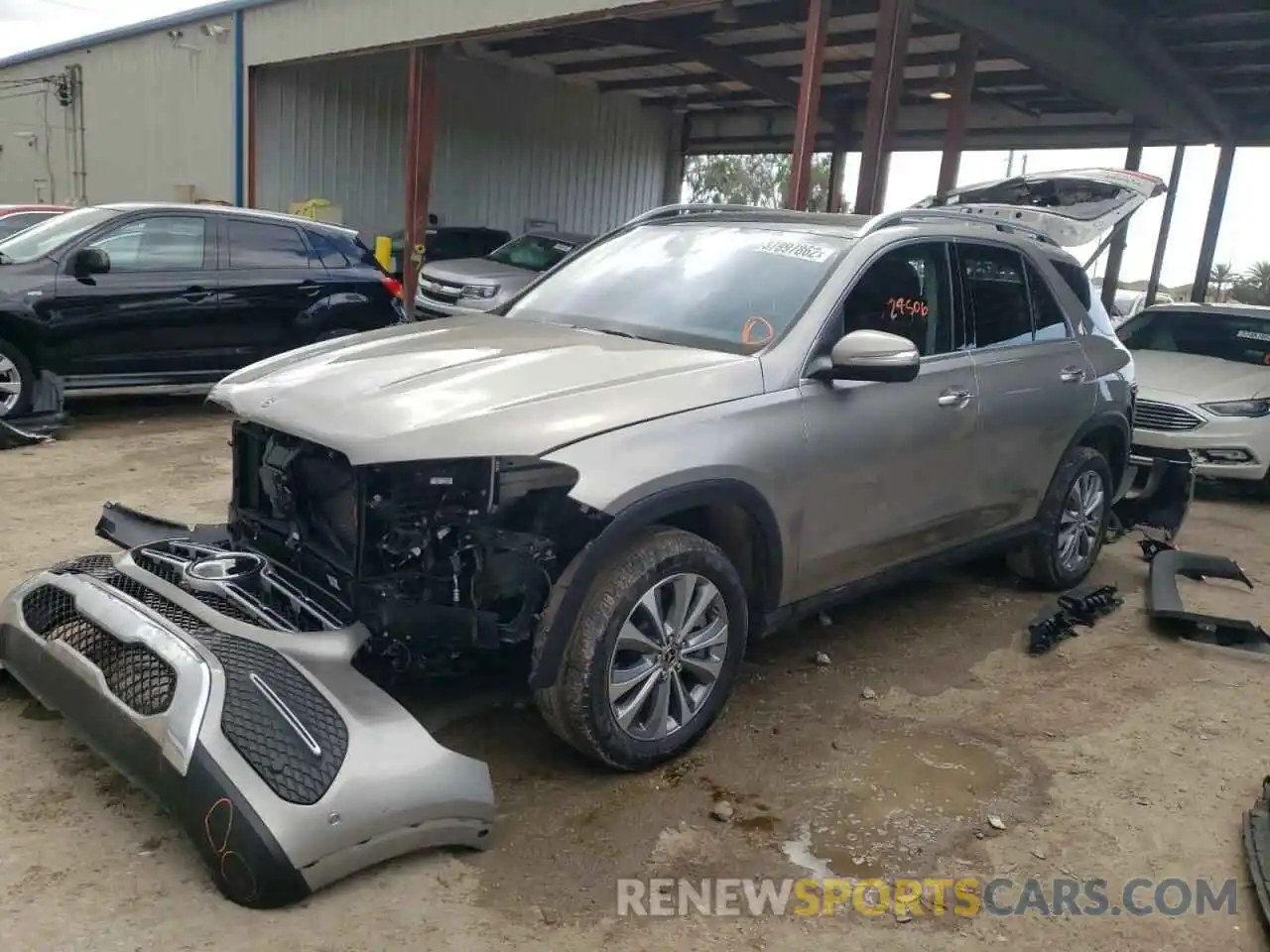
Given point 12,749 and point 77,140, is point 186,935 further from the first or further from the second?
point 77,140

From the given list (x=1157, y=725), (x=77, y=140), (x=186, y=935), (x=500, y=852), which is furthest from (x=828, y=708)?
(x=77, y=140)

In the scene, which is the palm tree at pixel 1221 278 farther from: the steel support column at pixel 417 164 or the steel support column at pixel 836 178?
the steel support column at pixel 417 164

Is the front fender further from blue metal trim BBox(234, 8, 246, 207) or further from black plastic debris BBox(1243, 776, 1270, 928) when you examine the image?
blue metal trim BBox(234, 8, 246, 207)

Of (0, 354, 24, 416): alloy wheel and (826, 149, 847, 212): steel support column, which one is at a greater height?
(826, 149, 847, 212): steel support column

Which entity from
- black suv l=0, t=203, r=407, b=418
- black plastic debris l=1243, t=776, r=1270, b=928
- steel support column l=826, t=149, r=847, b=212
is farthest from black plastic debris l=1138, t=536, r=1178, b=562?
steel support column l=826, t=149, r=847, b=212

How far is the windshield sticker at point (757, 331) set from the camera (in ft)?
12.0

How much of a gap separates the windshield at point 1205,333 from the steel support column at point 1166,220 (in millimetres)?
9000

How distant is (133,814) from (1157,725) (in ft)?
11.9

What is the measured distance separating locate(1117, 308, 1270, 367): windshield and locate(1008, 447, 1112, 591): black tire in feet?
13.6

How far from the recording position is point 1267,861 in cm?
303

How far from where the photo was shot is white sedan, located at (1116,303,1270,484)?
789 cm

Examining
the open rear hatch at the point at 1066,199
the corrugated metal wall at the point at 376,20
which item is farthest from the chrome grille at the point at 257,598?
the corrugated metal wall at the point at 376,20

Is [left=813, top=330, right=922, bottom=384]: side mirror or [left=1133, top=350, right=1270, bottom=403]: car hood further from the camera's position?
[left=1133, top=350, right=1270, bottom=403]: car hood

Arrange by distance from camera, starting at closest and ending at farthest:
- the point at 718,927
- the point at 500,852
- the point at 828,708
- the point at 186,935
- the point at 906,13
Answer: the point at 186,935, the point at 718,927, the point at 500,852, the point at 828,708, the point at 906,13
